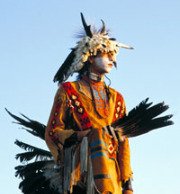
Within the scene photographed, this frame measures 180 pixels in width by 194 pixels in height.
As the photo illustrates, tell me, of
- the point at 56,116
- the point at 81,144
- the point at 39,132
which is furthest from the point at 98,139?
the point at 39,132

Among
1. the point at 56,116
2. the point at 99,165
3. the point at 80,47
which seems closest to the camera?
the point at 99,165

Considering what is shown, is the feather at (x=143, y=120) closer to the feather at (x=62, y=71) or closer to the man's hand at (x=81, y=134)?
the man's hand at (x=81, y=134)

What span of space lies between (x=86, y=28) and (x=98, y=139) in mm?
2012

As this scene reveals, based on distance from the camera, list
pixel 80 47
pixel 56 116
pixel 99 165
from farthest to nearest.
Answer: pixel 80 47, pixel 56 116, pixel 99 165

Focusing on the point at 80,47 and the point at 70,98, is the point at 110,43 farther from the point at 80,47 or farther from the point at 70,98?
the point at 70,98

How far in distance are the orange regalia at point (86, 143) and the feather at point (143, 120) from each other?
8.0 inches

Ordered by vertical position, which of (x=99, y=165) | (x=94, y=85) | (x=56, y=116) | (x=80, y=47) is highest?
(x=80, y=47)

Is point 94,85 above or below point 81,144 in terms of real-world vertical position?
above

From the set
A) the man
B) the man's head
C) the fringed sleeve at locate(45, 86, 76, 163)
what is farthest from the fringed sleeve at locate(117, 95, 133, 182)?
the man's head

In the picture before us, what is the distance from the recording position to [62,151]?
8508 millimetres

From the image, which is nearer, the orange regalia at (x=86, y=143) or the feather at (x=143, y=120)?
the orange regalia at (x=86, y=143)

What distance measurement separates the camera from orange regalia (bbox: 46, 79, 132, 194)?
8164 millimetres

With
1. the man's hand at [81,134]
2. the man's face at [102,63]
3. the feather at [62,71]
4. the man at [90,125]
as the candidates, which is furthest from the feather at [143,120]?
the feather at [62,71]

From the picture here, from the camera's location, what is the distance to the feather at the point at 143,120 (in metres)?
8.61
